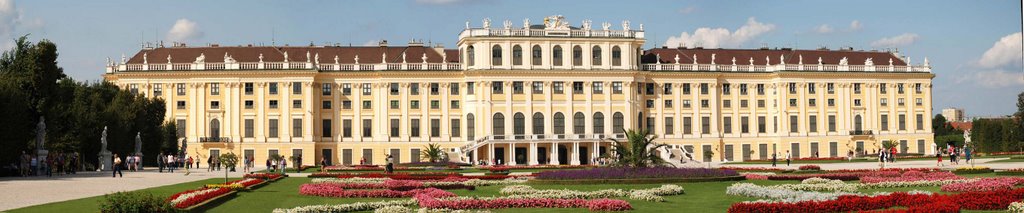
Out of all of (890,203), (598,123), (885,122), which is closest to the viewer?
(890,203)

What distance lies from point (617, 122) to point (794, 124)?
15.3 meters

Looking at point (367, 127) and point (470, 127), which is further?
point (367, 127)

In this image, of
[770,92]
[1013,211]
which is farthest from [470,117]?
[1013,211]

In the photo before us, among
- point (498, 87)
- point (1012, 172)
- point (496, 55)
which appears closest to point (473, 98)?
point (498, 87)

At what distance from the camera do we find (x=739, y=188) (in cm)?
3067

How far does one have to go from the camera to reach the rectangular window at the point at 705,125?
9094cm

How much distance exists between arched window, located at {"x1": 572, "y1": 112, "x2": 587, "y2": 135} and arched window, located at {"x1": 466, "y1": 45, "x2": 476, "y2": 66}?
854cm

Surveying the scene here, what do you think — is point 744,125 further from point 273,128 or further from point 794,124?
point 273,128

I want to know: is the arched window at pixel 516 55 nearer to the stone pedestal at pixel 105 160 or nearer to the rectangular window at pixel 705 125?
the rectangular window at pixel 705 125

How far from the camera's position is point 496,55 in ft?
279

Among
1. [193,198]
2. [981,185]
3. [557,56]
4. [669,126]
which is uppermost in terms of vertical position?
[557,56]

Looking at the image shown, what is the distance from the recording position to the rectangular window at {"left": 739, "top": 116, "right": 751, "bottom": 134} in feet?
301

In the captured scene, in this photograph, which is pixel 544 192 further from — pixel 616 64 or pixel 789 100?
pixel 789 100

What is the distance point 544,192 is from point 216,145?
2295 inches
